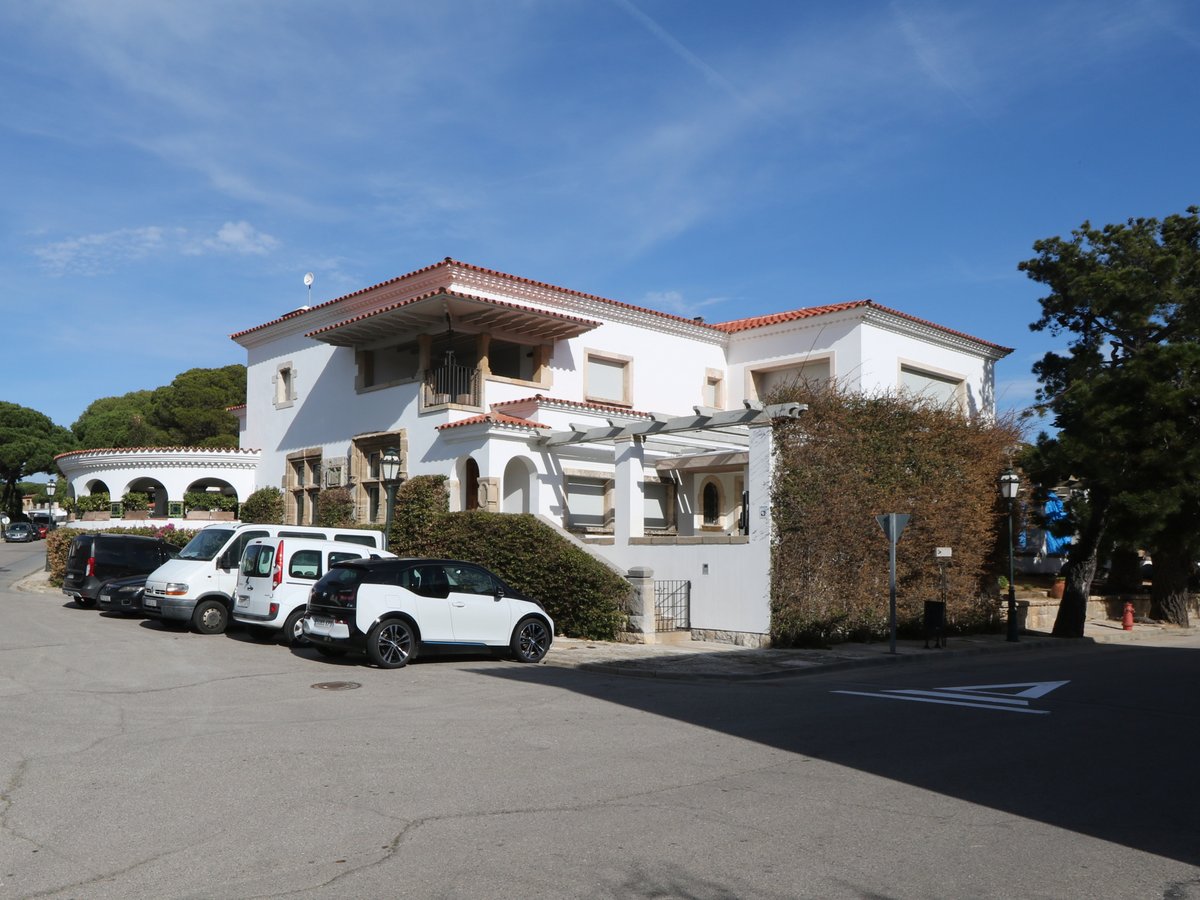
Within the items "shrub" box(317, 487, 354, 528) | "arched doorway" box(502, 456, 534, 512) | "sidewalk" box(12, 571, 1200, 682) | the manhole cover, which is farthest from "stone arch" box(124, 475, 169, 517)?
the manhole cover

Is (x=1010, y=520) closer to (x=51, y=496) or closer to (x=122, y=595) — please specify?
(x=122, y=595)

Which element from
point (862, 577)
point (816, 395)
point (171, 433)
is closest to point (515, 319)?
point (816, 395)

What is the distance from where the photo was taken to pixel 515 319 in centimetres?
2495

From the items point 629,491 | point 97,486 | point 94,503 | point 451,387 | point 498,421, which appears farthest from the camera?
point 97,486

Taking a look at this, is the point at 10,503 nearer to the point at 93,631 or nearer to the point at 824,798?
the point at 93,631

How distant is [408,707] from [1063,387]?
96.4 feet

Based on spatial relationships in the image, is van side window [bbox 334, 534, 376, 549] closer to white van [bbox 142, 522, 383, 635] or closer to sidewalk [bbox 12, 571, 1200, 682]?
white van [bbox 142, 522, 383, 635]

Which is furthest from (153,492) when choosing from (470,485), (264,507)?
A: (470,485)

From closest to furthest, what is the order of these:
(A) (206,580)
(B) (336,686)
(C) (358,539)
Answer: (B) (336,686) → (A) (206,580) → (C) (358,539)

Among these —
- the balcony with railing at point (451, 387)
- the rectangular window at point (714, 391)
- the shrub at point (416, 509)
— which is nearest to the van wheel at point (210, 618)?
the shrub at point (416, 509)

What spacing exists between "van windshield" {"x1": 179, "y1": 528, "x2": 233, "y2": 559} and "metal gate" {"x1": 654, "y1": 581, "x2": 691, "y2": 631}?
8.04 m

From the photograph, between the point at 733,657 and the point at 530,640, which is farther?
the point at 733,657

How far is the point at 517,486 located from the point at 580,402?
270cm

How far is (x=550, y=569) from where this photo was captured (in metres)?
19.5
